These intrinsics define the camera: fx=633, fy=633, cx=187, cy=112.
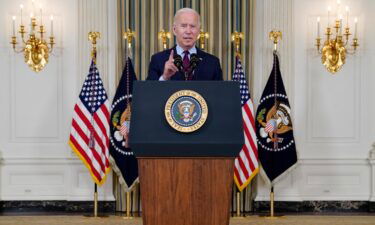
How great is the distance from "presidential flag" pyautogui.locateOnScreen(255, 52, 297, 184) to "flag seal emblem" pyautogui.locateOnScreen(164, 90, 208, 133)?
15.9ft

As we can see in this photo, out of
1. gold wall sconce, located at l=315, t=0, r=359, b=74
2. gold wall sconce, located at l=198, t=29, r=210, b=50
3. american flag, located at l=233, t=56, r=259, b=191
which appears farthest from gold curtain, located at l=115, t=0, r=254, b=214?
gold wall sconce, located at l=315, t=0, r=359, b=74

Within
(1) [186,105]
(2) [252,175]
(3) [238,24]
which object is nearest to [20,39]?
(3) [238,24]

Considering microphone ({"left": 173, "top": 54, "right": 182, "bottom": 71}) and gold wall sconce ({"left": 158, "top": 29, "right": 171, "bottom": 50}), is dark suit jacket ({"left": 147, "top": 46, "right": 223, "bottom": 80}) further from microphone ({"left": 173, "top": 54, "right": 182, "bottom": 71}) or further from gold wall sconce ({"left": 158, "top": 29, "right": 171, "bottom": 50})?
gold wall sconce ({"left": 158, "top": 29, "right": 171, "bottom": 50})

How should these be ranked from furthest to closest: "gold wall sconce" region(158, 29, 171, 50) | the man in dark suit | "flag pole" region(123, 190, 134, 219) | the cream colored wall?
1. the cream colored wall
2. "gold wall sconce" region(158, 29, 171, 50)
3. "flag pole" region(123, 190, 134, 219)
4. the man in dark suit

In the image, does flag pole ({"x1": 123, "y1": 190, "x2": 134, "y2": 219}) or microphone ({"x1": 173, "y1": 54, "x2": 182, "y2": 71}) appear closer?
microphone ({"x1": 173, "y1": 54, "x2": 182, "y2": 71})

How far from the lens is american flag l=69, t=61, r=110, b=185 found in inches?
313

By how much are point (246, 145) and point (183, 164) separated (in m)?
4.87

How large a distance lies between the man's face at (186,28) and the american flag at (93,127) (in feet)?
14.4

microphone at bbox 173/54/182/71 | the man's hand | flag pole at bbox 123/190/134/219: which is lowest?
flag pole at bbox 123/190/134/219

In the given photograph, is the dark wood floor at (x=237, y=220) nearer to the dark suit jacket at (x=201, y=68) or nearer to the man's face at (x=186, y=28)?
the dark suit jacket at (x=201, y=68)

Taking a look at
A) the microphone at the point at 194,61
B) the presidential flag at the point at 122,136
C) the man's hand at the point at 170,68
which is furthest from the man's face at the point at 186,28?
the presidential flag at the point at 122,136

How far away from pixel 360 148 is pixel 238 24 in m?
2.37

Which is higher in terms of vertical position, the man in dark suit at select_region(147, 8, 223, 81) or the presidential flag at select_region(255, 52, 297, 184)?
the man in dark suit at select_region(147, 8, 223, 81)

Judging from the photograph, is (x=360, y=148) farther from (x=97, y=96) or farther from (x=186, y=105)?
(x=186, y=105)
